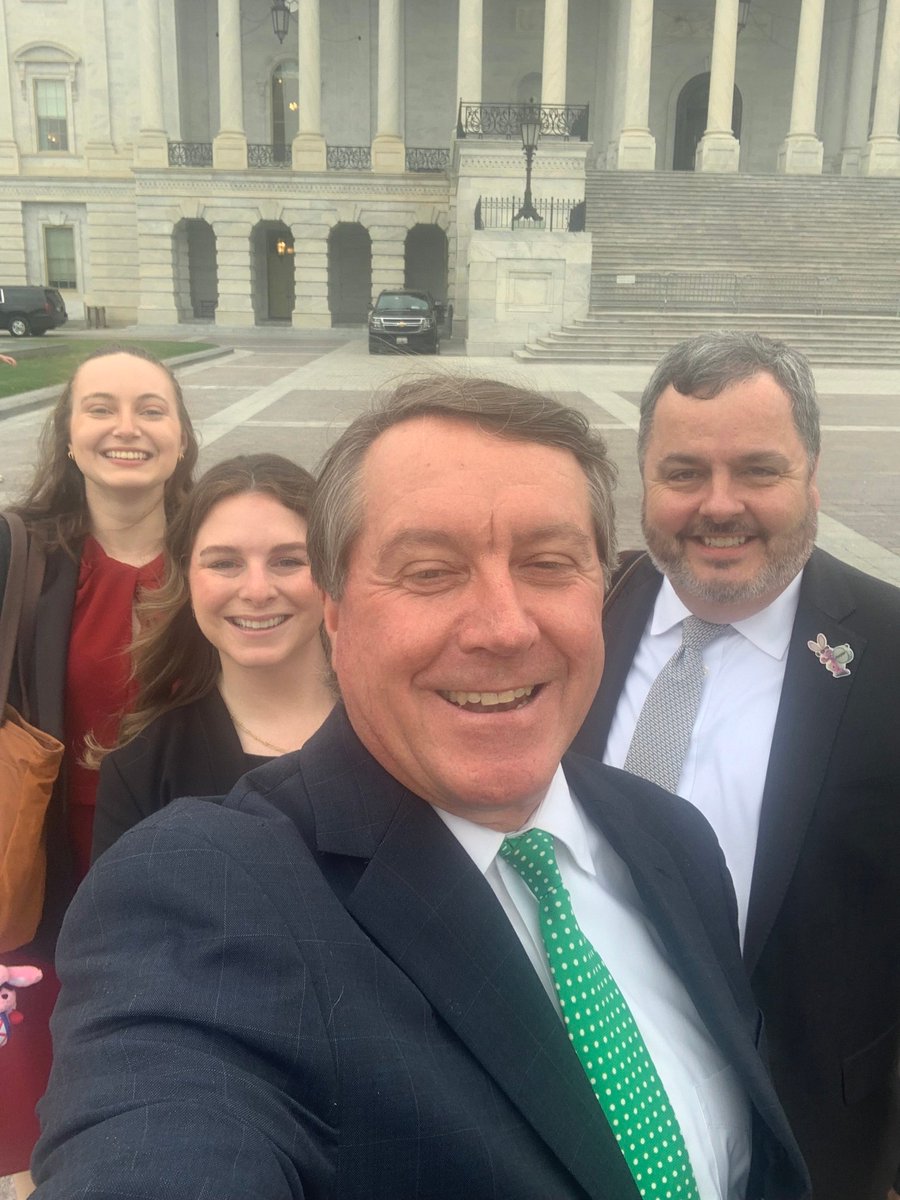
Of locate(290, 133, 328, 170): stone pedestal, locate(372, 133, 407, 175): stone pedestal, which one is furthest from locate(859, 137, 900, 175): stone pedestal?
locate(290, 133, 328, 170): stone pedestal

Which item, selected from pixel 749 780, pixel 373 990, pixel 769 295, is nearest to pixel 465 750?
pixel 373 990

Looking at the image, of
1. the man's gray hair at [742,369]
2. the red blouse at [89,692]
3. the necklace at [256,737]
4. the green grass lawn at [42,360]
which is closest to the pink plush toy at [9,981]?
the red blouse at [89,692]

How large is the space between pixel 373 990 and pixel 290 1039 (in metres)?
0.13

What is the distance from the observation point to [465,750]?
153 centimetres

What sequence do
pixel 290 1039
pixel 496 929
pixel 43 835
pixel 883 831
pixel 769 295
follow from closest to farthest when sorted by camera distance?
pixel 290 1039 → pixel 496 929 → pixel 883 831 → pixel 43 835 → pixel 769 295

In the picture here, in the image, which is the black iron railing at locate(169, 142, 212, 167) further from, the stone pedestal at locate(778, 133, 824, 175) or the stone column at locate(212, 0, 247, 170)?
the stone pedestal at locate(778, 133, 824, 175)

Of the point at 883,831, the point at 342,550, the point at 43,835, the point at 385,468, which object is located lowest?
the point at 43,835

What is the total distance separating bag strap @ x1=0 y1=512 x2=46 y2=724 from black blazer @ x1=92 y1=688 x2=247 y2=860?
1.45ft

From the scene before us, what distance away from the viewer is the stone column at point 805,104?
3569 cm

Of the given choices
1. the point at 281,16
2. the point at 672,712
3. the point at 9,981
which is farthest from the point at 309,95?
the point at 9,981

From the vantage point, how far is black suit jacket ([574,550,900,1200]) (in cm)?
235

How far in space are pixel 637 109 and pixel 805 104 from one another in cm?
581

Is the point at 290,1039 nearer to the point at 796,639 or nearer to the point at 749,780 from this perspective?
the point at 749,780

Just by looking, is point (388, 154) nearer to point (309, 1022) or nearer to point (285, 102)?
point (285, 102)
